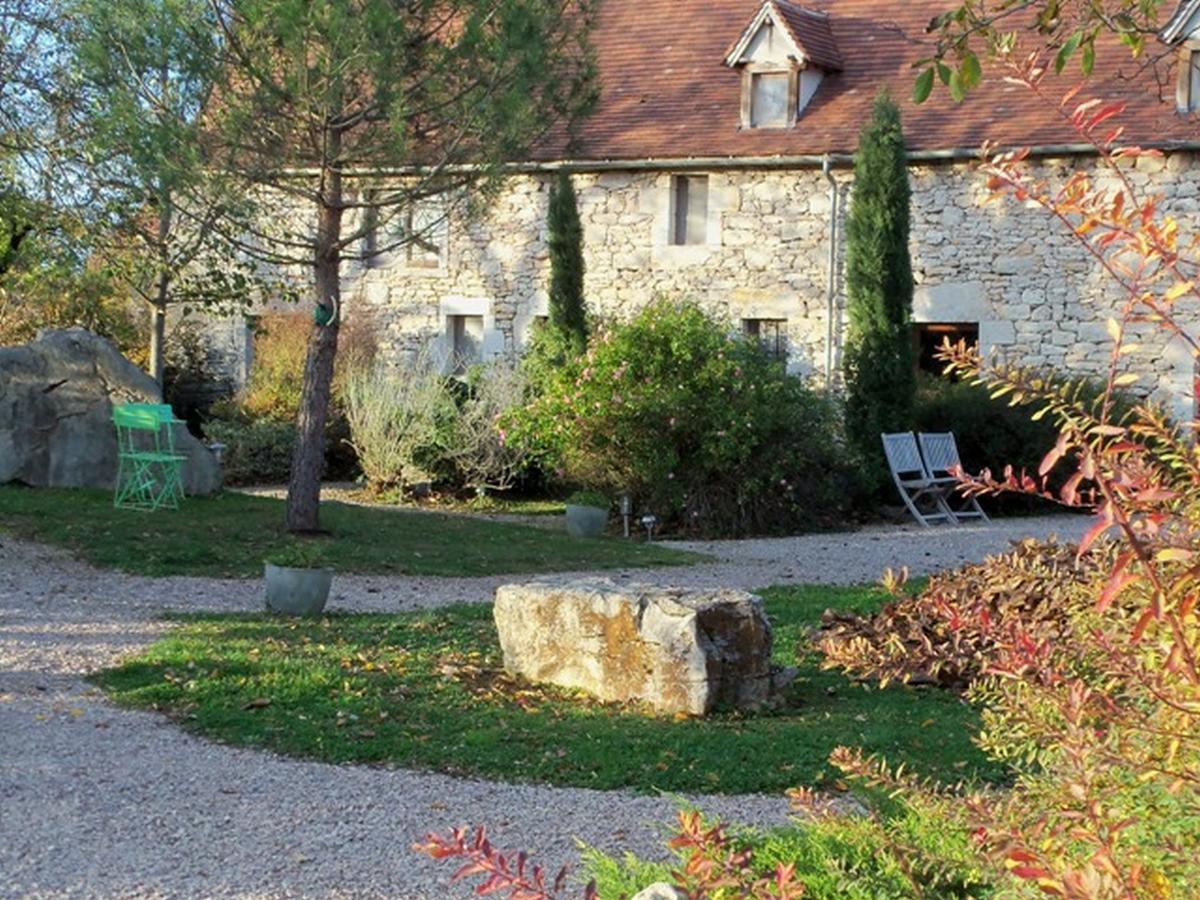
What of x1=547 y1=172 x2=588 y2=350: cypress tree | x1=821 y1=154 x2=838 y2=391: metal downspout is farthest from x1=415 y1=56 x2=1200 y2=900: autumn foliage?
x1=547 y1=172 x2=588 y2=350: cypress tree

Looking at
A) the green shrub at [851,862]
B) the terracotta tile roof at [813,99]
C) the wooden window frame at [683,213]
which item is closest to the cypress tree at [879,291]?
the terracotta tile roof at [813,99]

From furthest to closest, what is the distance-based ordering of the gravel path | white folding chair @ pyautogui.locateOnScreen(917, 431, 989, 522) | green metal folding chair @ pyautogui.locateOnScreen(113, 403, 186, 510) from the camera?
white folding chair @ pyautogui.locateOnScreen(917, 431, 989, 522) → green metal folding chair @ pyautogui.locateOnScreen(113, 403, 186, 510) → the gravel path

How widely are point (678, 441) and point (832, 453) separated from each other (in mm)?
2129

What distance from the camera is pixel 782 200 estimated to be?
21.2 meters

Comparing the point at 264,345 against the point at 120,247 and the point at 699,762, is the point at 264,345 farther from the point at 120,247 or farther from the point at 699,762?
the point at 699,762

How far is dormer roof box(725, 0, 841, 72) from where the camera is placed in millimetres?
21109

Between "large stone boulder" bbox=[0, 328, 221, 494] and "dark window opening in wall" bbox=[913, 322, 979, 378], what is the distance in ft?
30.5

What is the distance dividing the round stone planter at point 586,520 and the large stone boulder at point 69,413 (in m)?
3.77

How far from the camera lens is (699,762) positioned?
652cm

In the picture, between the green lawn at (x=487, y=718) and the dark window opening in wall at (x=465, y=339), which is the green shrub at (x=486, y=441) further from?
the green lawn at (x=487, y=718)

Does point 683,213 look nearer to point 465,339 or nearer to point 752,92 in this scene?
point 752,92

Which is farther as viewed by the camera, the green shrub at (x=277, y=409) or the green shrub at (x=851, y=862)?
the green shrub at (x=277, y=409)

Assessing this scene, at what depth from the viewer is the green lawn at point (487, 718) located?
649 centimetres

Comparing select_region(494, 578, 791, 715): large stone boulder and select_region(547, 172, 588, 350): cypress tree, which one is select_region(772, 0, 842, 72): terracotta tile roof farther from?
select_region(494, 578, 791, 715): large stone boulder
